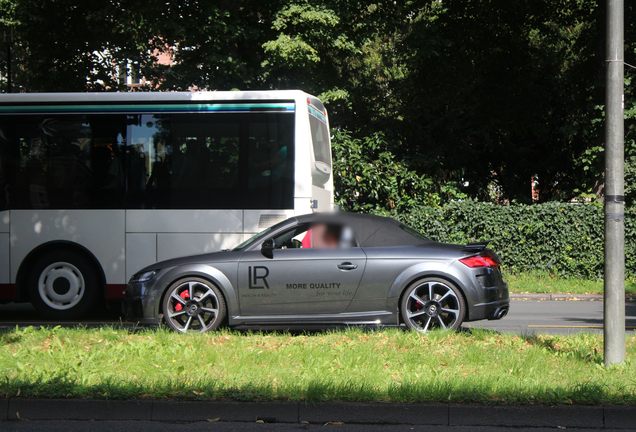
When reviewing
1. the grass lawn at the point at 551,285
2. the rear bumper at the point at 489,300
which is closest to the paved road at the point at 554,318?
the rear bumper at the point at 489,300

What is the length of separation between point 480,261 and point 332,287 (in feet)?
5.83

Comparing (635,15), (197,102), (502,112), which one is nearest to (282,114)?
(197,102)

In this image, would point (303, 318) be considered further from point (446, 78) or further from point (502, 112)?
point (502, 112)

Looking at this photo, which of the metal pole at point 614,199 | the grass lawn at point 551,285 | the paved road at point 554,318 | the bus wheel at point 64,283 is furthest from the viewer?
the grass lawn at point 551,285

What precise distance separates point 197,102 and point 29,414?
6050 millimetres

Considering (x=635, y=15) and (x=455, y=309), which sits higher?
(x=635, y=15)

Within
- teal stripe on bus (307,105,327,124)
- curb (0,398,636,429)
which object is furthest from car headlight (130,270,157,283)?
teal stripe on bus (307,105,327,124)

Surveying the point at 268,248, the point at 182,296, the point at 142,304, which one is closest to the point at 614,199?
the point at 268,248

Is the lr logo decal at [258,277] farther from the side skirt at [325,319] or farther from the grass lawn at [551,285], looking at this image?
the grass lawn at [551,285]

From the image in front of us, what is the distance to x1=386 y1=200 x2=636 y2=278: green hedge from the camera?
14.9m

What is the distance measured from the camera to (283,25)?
1689 cm

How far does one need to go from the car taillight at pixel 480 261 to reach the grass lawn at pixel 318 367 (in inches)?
31.8

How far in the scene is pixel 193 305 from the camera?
7.99 metres

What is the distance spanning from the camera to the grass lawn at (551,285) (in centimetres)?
1373
